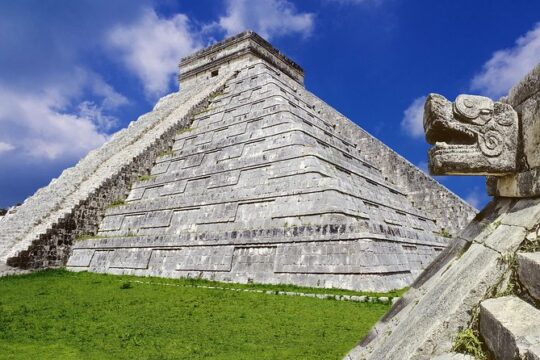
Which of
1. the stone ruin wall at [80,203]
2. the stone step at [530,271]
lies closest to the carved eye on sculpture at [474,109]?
the stone step at [530,271]

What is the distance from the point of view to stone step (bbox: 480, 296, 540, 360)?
5.13 feet

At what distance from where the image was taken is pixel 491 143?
105 inches

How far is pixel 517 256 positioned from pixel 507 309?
348 mm

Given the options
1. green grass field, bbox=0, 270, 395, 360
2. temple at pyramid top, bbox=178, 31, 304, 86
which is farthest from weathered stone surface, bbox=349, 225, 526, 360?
temple at pyramid top, bbox=178, 31, 304, 86

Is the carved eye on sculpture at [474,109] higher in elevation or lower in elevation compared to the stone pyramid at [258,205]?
lower

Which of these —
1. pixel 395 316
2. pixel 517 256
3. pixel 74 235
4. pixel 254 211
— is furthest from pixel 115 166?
pixel 517 256

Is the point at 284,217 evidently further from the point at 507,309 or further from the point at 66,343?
the point at 507,309

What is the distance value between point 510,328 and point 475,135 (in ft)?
4.61

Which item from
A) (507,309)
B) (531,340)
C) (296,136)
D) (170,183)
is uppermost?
(296,136)

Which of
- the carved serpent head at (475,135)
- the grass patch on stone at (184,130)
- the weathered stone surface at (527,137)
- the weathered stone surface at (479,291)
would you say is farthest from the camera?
the grass patch on stone at (184,130)

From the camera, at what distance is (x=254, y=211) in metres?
10.6

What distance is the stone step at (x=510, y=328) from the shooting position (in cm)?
156

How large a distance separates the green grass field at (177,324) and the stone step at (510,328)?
2.72 m

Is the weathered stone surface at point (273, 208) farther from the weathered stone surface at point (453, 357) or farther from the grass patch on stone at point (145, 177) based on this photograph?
the weathered stone surface at point (453, 357)
